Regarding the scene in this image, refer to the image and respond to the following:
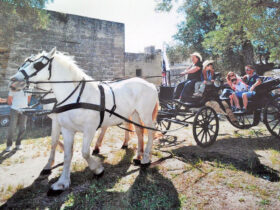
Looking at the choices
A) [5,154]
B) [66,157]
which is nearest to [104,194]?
[66,157]

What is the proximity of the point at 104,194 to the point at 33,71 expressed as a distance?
2212 millimetres

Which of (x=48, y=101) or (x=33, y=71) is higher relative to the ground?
(x=33, y=71)

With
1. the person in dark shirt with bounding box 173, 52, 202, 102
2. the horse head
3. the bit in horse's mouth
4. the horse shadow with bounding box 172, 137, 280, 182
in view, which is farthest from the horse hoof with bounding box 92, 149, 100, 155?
the person in dark shirt with bounding box 173, 52, 202, 102

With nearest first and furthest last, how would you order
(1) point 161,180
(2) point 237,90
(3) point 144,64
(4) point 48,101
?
(1) point 161,180
(4) point 48,101
(2) point 237,90
(3) point 144,64

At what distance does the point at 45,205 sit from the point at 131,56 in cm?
2020

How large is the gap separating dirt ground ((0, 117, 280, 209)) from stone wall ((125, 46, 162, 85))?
54.6 ft

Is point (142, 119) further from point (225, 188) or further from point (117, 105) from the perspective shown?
point (225, 188)

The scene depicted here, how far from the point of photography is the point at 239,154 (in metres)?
4.29

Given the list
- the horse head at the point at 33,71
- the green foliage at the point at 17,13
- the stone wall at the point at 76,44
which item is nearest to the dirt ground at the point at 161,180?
the horse head at the point at 33,71

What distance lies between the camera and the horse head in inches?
110

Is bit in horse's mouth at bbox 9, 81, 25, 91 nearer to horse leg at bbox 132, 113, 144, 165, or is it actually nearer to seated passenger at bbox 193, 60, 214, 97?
horse leg at bbox 132, 113, 144, 165

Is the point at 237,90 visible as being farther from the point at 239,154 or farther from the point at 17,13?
the point at 17,13

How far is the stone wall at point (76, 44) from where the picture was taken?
9.26 metres

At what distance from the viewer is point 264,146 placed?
482 cm
